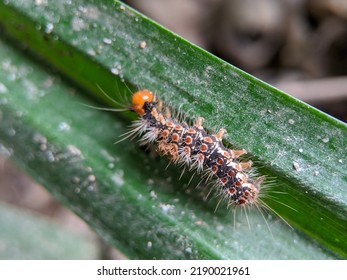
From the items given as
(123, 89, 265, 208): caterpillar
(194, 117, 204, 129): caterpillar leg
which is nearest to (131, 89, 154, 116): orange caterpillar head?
(123, 89, 265, 208): caterpillar

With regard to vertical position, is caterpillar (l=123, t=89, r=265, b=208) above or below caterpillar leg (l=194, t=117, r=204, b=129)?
below

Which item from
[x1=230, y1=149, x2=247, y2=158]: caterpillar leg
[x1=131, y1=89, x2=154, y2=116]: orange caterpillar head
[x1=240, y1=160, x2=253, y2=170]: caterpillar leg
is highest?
[x1=131, y1=89, x2=154, y2=116]: orange caterpillar head

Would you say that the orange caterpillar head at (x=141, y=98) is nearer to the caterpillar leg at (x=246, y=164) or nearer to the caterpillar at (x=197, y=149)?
the caterpillar at (x=197, y=149)

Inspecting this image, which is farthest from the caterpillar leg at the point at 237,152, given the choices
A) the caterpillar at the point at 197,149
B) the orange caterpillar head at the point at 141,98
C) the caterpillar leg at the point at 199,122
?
the orange caterpillar head at the point at 141,98

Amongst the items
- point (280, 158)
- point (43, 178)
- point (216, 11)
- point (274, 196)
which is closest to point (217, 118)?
point (280, 158)

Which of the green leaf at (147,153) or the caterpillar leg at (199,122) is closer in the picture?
the green leaf at (147,153)

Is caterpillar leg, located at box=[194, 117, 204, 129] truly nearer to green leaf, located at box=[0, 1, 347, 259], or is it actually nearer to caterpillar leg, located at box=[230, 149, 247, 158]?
green leaf, located at box=[0, 1, 347, 259]

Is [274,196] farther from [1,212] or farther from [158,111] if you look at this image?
[1,212]
